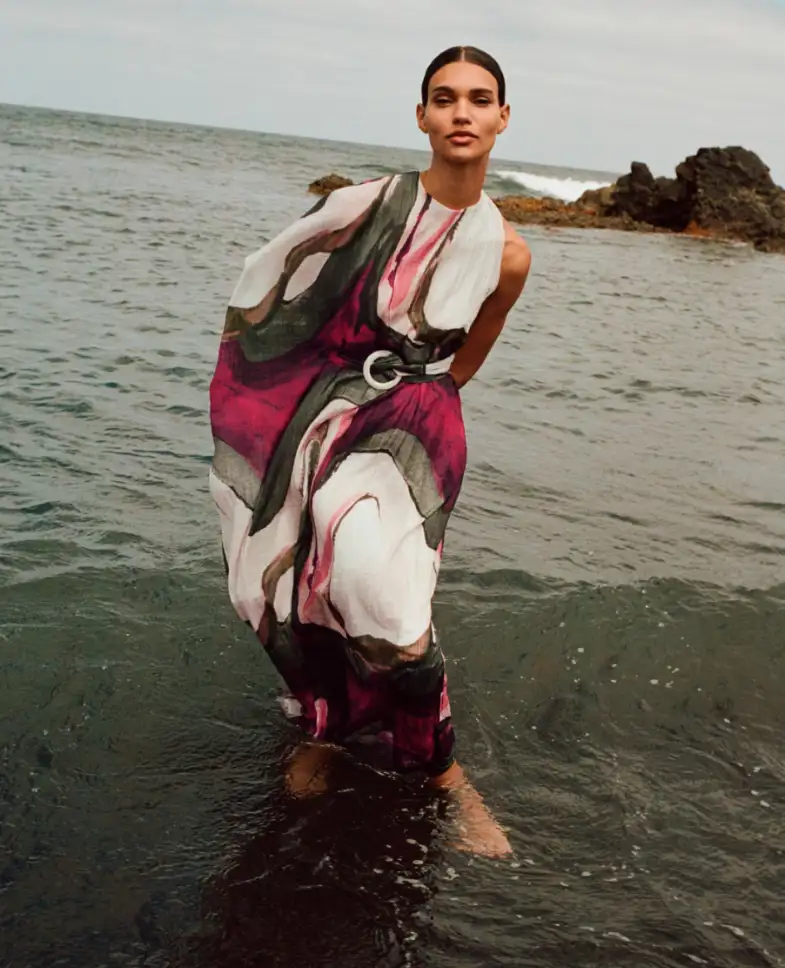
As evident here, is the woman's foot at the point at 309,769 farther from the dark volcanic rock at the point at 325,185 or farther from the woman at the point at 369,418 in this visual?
the dark volcanic rock at the point at 325,185

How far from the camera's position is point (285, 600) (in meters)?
3.52

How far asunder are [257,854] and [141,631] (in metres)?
1.59

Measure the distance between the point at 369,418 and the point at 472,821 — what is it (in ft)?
4.25

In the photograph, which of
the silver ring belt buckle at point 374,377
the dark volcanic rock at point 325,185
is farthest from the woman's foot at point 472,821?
the dark volcanic rock at point 325,185

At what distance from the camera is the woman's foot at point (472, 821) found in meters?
3.57

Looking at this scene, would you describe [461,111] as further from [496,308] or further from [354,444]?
[354,444]

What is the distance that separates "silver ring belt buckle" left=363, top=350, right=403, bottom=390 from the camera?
11.3 feet

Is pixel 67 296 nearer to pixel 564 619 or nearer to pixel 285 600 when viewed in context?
pixel 564 619

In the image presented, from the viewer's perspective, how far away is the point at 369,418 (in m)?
3.44

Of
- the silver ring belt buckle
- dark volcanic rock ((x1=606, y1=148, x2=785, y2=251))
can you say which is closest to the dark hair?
the silver ring belt buckle

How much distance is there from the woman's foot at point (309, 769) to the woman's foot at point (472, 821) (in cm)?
36

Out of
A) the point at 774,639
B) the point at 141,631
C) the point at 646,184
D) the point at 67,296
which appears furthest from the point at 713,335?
the point at 646,184

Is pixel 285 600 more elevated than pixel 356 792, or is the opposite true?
pixel 285 600

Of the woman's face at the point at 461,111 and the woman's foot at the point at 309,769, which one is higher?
the woman's face at the point at 461,111
